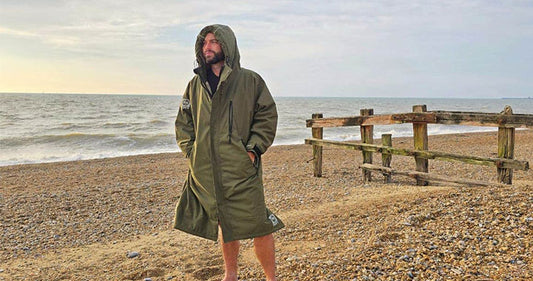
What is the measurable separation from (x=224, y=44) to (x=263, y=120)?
2.11 feet

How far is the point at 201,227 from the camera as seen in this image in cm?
331

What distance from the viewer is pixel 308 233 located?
538 cm

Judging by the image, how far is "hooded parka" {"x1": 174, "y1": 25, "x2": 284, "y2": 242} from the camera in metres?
3.17

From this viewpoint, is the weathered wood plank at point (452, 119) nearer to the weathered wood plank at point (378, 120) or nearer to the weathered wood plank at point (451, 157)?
the weathered wood plank at point (378, 120)

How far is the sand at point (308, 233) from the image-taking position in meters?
3.82

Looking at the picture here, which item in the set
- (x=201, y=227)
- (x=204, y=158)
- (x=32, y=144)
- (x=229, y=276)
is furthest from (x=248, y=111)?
(x=32, y=144)

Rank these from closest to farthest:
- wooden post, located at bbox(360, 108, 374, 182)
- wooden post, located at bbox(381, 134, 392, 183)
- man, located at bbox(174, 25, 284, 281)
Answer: man, located at bbox(174, 25, 284, 281), wooden post, located at bbox(381, 134, 392, 183), wooden post, located at bbox(360, 108, 374, 182)

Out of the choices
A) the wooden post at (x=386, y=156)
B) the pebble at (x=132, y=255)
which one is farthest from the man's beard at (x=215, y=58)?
the wooden post at (x=386, y=156)

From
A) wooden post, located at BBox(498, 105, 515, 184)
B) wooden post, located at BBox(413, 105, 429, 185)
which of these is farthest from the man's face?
wooden post, located at BBox(413, 105, 429, 185)

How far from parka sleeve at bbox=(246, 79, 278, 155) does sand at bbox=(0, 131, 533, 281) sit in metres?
A: 1.37

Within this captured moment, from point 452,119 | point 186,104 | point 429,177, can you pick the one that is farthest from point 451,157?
point 186,104

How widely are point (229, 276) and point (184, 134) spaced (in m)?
1.25

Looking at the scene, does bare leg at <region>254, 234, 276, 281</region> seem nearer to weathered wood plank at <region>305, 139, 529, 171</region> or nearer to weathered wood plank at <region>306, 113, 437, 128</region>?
weathered wood plank at <region>305, 139, 529, 171</region>

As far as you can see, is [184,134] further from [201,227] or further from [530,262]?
[530,262]
